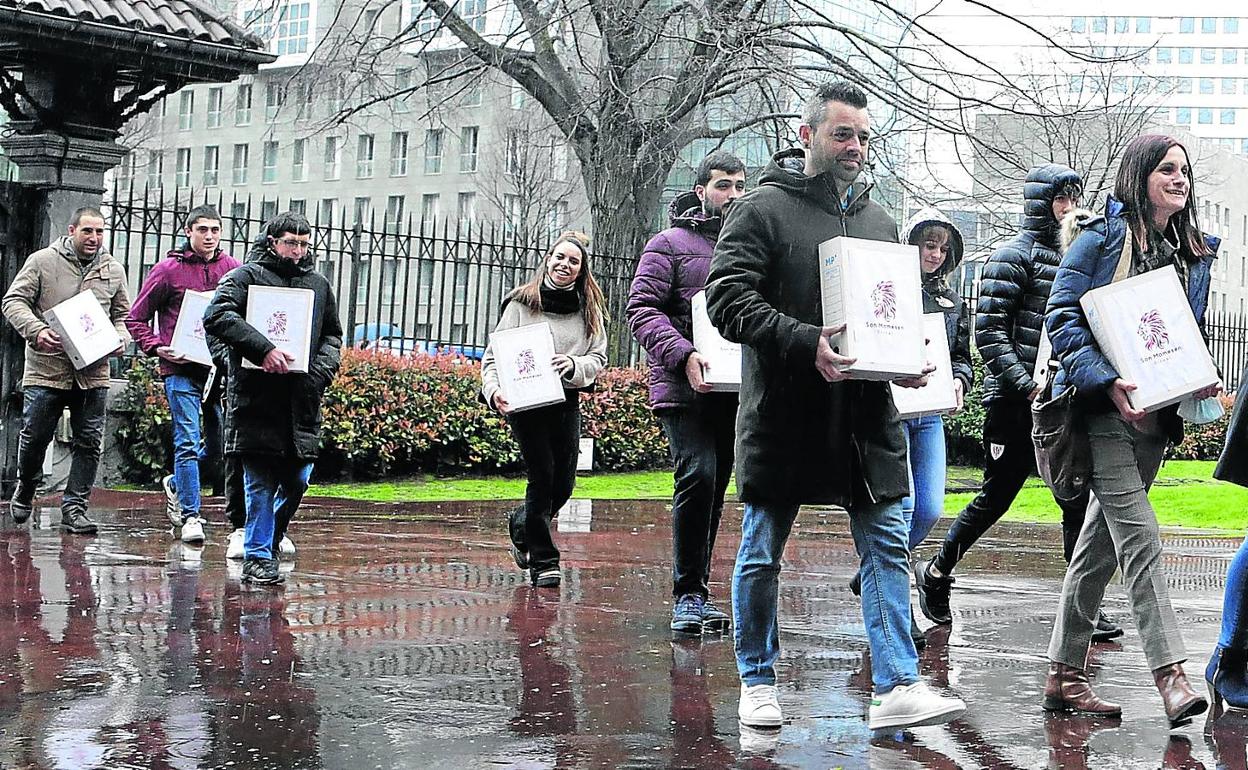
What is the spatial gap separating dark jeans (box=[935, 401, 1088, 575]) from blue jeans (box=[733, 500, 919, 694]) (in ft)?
7.27

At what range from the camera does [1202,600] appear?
9062 mm

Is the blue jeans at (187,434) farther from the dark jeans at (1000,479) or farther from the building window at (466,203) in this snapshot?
the building window at (466,203)

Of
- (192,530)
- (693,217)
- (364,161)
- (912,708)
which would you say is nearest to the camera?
(912,708)

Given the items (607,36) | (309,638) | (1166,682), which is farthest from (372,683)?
(607,36)

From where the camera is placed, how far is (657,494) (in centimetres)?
1606

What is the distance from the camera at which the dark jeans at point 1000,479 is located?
7520 mm

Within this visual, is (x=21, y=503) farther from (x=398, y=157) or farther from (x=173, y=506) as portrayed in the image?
(x=398, y=157)

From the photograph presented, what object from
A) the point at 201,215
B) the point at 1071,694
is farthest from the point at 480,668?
the point at 201,215

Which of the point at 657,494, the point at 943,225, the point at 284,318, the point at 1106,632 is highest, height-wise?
the point at 943,225

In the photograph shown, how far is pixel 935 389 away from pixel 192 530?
5.05m

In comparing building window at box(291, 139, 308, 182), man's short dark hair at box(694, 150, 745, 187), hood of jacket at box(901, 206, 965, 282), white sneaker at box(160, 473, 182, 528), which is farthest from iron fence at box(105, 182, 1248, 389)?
building window at box(291, 139, 308, 182)

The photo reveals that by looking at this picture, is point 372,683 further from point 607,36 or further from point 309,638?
point 607,36

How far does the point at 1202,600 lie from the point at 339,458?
8.54 m

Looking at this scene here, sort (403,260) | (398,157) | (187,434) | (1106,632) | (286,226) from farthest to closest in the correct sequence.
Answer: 1. (398,157)
2. (403,260)
3. (187,434)
4. (286,226)
5. (1106,632)
